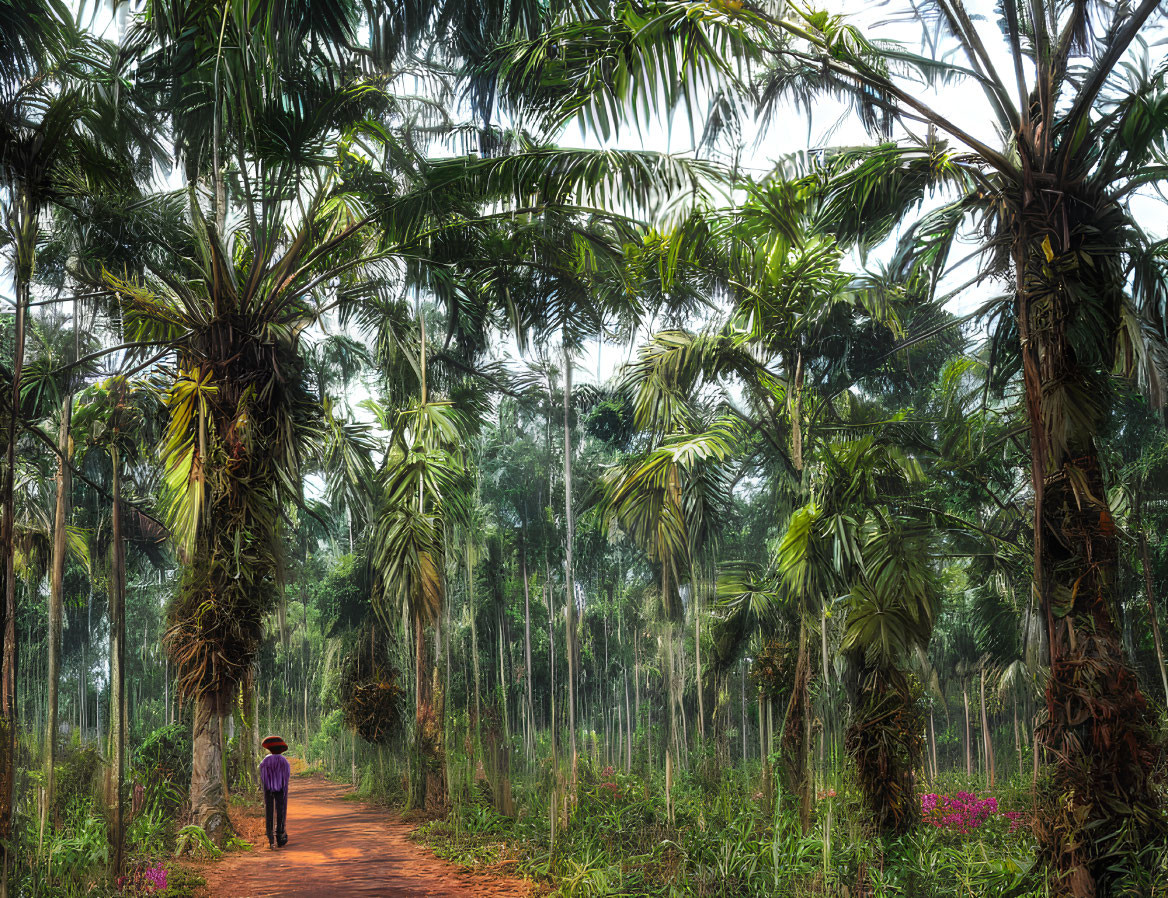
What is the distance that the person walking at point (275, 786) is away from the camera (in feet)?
31.4

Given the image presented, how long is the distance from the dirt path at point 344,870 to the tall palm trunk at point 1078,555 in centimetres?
482

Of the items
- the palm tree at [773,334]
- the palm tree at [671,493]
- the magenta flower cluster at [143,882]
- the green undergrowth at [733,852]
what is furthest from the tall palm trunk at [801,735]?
the magenta flower cluster at [143,882]

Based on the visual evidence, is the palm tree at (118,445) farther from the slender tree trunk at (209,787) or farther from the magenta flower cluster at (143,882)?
the slender tree trunk at (209,787)

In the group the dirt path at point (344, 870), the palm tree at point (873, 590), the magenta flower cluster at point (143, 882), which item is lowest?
the dirt path at point (344, 870)

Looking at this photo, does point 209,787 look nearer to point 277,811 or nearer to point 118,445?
point 277,811

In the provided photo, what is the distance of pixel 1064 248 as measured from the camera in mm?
5859

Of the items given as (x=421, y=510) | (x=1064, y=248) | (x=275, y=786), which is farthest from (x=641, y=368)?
(x=275, y=786)

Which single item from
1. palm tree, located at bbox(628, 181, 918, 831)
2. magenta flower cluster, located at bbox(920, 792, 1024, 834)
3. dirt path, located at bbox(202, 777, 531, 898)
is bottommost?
magenta flower cluster, located at bbox(920, 792, 1024, 834)

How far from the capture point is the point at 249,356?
8.31 metres

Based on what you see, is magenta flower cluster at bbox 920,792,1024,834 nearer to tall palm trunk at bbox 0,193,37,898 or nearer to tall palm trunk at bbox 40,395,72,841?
tall palm trunk at bbox 0,193,37,898

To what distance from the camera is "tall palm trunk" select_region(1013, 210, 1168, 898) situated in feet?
16.9

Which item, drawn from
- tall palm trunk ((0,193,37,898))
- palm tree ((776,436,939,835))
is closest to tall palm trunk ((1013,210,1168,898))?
palm tree ((776,436,939,835))

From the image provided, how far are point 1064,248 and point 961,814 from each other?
8.61 m

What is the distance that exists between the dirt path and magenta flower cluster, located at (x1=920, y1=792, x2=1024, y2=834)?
535 centimetres
